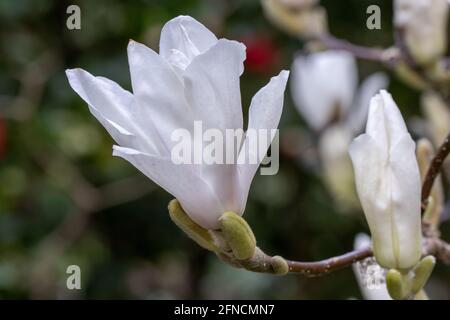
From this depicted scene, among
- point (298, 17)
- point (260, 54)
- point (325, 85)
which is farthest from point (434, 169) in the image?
point (260, 54)

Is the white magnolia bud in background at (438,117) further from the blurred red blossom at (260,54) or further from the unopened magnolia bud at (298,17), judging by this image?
the blurred red blossom at (260,54)

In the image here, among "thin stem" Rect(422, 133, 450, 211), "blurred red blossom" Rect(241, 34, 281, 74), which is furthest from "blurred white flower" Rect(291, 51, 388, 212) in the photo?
"thin stem" Rect(422, 133, 450, 211)

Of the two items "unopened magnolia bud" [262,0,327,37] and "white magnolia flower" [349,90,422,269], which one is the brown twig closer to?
"unopened magnolia bud" [262,0,327,37]

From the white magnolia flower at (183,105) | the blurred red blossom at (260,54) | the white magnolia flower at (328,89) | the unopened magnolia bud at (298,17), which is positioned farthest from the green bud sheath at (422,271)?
the blurred red blossom at (260,54)

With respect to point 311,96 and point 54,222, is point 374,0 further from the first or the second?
point 54,222

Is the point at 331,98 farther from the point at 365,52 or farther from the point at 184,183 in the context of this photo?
the point at 184,183

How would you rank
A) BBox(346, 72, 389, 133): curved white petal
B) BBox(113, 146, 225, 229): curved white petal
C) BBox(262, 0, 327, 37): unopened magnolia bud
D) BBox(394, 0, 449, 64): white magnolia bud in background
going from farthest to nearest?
BBox(346, 72, 389, 133): curved white petal
BBox(262, 0, 327, 37): unopened magnolia bud
BBox(394, 0, 449, 64): white magnolia bud in background
BBox(113, 146, 225, 229): curved white petal
